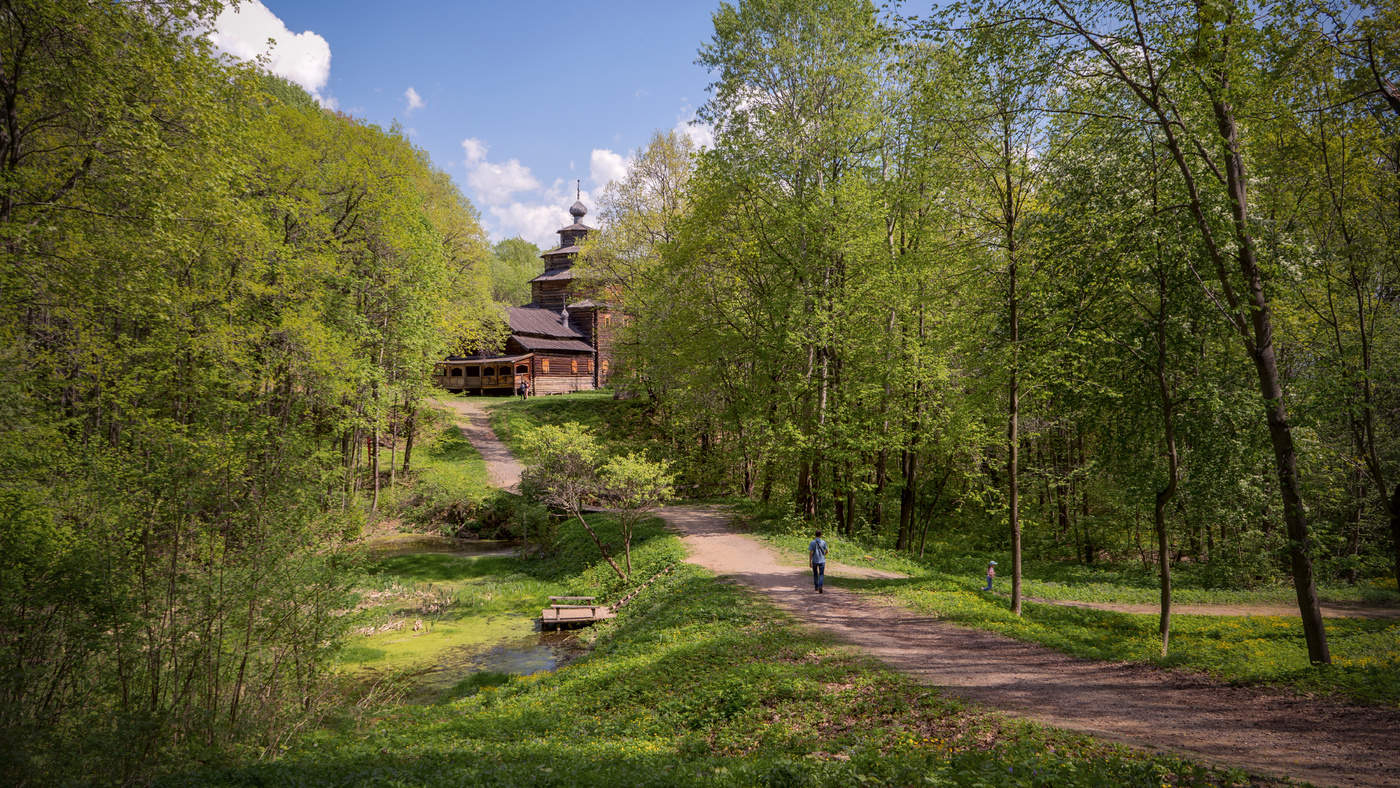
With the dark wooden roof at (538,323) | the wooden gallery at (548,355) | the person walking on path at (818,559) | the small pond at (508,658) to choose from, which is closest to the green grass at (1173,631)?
the person walking on path at (818,559)

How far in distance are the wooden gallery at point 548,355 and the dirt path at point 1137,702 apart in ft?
121

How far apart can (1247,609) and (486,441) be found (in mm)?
36968

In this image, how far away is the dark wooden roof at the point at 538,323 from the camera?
5200 centimetres

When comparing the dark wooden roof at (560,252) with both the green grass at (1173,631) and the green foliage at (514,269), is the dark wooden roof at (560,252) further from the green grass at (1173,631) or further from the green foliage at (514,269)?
the green grass at (1173,631)

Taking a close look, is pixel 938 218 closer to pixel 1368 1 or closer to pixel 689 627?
pixel 1368 1

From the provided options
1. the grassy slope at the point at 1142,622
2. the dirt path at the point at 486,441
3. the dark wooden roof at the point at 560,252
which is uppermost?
the dark wooden roof at the point at 560,252

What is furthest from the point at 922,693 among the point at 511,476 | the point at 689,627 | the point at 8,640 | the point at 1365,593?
the point at 511,476

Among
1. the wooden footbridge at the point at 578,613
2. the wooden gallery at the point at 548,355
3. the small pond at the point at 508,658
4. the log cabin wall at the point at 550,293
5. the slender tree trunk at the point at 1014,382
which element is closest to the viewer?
the slender tree trunk at the point at 1014,382

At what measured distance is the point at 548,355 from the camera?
52250 millimetres

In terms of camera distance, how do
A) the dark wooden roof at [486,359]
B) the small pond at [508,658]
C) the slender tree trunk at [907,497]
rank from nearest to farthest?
the small pond at [508,658] < the slender tree trunk at [907,497] < the dark wooden roof at [486,359]

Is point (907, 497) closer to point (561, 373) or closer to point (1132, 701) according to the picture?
point (1132, 701)

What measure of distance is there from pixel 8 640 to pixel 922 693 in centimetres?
1286

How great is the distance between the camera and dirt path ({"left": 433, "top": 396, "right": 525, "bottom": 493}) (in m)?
33.8

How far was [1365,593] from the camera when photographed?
17.6 metres
